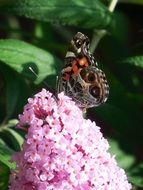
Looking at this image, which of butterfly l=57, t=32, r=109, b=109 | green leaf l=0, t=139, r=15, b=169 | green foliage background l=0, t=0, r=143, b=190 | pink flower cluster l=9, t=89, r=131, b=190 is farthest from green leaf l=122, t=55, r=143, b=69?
green leaf l=0, t=139, r=15, b=169

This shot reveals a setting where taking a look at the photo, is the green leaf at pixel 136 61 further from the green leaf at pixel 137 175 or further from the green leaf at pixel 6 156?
the green leaf at pixel 6 156

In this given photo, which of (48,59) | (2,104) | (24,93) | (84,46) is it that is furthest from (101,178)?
(2,104)

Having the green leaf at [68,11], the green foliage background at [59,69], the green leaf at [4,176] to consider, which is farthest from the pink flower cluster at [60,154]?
the green leaf at [68,11]

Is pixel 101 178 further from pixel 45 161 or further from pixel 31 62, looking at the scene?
pixel 31 62

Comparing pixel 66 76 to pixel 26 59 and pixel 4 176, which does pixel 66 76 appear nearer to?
pixel 26 59

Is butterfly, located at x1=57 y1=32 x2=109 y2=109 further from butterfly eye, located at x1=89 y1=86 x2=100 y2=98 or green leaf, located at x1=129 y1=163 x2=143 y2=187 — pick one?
green leaf, located at x1=129 y1=163 x2=143 y2=187

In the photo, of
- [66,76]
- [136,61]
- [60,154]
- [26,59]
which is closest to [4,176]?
[60,154]
